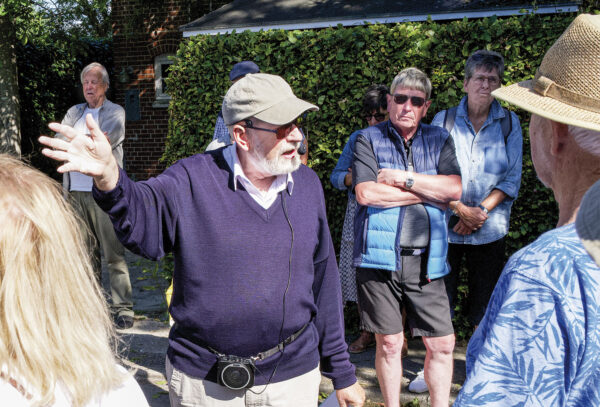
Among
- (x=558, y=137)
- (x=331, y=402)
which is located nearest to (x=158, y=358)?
(x=331, y=402)

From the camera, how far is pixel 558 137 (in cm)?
146

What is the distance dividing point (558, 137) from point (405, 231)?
2.24 meters

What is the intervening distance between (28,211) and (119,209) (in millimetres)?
893

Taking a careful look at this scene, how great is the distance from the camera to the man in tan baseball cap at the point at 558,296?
1.18m

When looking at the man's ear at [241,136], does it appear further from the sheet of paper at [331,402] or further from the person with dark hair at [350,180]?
the person with dark hair at [350,180]

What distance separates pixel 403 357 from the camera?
5.23 metres

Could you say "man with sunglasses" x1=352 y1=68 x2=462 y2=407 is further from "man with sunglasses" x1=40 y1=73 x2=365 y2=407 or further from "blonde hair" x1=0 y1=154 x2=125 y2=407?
"blonde hair" x1=0 y1=154 x2=125 y2=407

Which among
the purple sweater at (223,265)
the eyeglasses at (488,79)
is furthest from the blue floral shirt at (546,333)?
the eyeglasses at (488,79)

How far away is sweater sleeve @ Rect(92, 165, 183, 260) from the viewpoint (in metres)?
2.17

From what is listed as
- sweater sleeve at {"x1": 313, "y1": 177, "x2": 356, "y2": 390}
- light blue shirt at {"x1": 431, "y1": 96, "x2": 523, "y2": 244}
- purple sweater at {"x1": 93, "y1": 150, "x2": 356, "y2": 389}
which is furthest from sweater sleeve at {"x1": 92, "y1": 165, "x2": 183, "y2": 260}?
light blue shirt at {"x1": 431, "y1": 96, "x2": 523, "y2": 244}

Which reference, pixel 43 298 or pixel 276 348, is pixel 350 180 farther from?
pixel 43 298

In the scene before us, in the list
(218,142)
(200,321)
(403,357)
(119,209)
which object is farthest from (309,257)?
(403,357)

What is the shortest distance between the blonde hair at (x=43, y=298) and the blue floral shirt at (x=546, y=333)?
86cm

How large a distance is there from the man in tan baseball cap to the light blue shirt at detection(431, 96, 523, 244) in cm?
295
